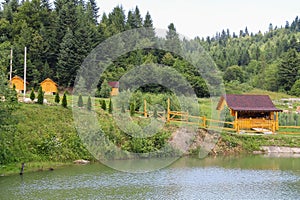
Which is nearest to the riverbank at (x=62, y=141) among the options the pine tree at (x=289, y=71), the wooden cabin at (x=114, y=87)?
the wooden cabin at (x=114, y=87)

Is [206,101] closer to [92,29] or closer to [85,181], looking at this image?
[92,29]

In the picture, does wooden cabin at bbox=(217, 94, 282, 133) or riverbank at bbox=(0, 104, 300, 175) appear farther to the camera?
wooden cabin at bbox=(217, 94, 282, 133)

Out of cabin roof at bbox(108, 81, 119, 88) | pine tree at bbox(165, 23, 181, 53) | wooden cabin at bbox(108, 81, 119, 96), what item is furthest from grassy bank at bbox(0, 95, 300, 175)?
pine tree at bbox(165, 23, 181, 53)

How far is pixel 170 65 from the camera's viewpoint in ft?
174

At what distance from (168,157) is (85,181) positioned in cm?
1029

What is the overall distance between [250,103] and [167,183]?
15.7 meters

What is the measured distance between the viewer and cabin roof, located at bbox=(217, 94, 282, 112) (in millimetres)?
35781

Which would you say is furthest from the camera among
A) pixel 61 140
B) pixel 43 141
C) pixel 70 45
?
pixel 70 45

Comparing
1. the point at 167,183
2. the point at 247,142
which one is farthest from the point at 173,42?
the point at 167,183

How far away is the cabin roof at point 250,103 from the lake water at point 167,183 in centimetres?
686

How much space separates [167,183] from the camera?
23344 millimetres

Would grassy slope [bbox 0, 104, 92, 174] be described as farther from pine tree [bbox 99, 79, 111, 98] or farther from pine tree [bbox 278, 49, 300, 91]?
pine tree [bbox 278, 49, 300, 91]

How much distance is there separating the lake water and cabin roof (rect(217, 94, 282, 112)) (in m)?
6.86

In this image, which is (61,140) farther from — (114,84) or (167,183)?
(114,84)
